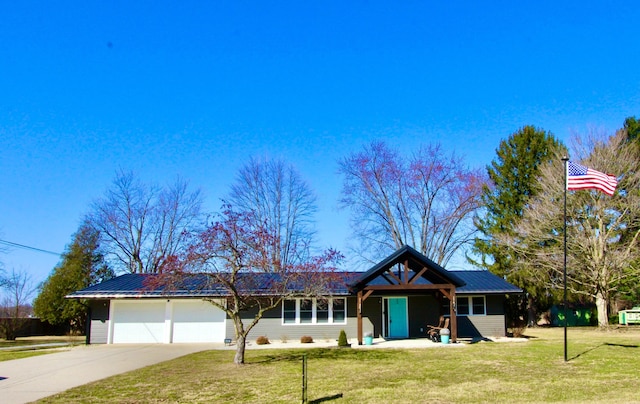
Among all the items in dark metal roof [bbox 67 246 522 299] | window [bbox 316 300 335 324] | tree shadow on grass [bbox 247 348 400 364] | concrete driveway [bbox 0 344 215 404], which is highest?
dark metal roof [bbox 67 246 522 299]

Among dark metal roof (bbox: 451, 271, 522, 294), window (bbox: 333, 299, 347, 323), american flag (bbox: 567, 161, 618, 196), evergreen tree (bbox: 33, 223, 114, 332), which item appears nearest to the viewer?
american flag (bbox: 567, 161, 618, 196)

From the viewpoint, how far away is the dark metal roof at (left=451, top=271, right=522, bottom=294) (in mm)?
24016

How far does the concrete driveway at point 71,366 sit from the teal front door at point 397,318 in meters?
9.20

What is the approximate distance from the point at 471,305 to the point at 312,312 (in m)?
7.87

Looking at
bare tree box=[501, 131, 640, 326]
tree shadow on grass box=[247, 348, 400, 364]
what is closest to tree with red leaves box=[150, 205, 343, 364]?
tree shadow on grass box=[247, 348, 400, 364]

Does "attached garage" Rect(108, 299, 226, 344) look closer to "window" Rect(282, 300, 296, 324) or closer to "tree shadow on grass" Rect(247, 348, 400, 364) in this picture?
"window" Rect(282, 300, 296, 324)

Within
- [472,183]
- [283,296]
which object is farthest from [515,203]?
[283,296]

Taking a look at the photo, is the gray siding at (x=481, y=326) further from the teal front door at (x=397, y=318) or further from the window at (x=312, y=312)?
the window at (x=312, y=312)

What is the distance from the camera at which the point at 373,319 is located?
2472cm

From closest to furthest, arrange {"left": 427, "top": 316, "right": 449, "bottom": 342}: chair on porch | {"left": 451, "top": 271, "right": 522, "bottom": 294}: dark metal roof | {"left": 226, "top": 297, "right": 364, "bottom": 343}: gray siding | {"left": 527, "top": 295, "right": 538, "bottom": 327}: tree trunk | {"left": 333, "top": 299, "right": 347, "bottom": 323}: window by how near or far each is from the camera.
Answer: {"left": 427, "top": 316, "right": 449, "bottom": 342}: chair on porch < {"left": 451, "top": 271, "right": 522, "bottom": 294}: dark metal roof < {"left": 226, "top": 297, "right": 364, "bottom": 343}: gray siding < {"left": 333, "top": 299, "right": 347, "bottom": 323}: window < {"left": 527, "top": 295, "right": 538, "bottom": 327}: tree trunk

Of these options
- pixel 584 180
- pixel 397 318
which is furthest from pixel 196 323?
pixel 584 180

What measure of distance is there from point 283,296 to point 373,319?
32.5 ft

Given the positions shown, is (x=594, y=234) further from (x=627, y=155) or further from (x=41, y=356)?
(x=41, y=356)

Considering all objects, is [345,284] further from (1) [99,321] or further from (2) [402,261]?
(1) [99,321]
